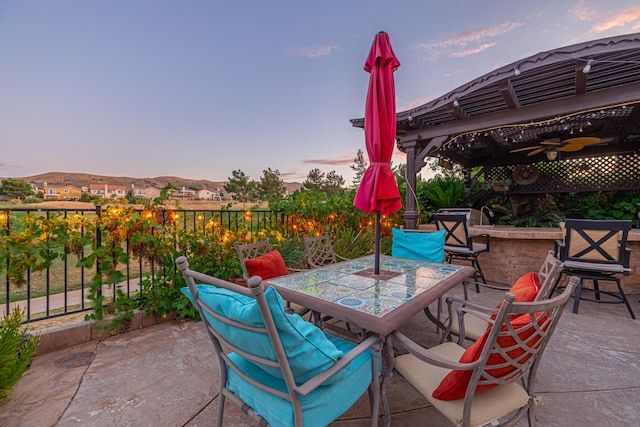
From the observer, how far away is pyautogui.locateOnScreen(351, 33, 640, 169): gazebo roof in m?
2.88

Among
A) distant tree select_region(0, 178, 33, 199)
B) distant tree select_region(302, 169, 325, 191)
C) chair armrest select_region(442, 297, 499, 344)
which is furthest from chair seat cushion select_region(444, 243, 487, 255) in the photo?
distant tree select_region(302, 169, 325, 191)

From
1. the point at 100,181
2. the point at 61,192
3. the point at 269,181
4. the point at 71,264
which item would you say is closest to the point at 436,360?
the point at 71,264

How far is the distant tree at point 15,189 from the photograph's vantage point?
2133 millimetres

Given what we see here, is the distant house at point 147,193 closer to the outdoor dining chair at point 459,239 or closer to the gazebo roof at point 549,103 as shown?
the gazebo roof at point 549,103

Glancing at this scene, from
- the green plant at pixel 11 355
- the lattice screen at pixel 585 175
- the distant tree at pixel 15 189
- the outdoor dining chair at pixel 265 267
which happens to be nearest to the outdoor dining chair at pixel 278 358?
the outdoor dining chair at pixel 265 267

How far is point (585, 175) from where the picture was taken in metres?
6.32

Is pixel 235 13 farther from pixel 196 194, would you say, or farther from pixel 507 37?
pixel 507 37

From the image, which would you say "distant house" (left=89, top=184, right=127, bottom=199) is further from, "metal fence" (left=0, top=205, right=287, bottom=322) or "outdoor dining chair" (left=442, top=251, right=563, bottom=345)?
"outdoor dining chair" (left=442, top=251, right=563, bottom=345)

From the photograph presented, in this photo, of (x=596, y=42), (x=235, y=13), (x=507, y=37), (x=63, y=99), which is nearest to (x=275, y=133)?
(x=235, y=13)

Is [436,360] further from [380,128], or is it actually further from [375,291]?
[380,128]

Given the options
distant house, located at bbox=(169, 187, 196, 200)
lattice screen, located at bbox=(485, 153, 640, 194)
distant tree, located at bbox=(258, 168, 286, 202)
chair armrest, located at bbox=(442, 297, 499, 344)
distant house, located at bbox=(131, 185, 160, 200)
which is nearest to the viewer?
chair armrest, located at bbox=(442, 297, 499, 344)

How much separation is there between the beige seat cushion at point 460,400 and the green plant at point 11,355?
2.19 meters

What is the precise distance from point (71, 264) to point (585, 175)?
9.62m

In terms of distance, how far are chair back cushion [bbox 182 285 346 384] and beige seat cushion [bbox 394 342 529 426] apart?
0.45 m
